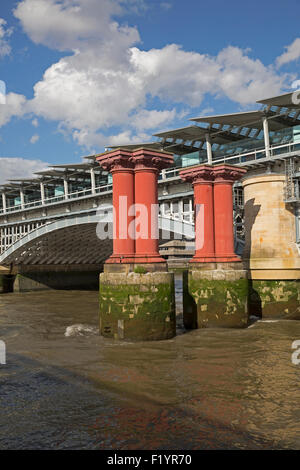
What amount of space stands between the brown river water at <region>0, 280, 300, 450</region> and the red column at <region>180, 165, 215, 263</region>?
114 inches

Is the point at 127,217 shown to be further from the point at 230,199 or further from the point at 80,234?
the point at 80,234

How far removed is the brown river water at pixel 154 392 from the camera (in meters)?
6.33

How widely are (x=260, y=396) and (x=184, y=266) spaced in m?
44.0

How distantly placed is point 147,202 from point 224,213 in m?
3.88

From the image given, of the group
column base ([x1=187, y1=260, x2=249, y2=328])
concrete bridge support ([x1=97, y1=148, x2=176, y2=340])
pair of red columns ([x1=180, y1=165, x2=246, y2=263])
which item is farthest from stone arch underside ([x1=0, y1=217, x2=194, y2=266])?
concrete bridge support ([x1=97, y1=148, x2=176, y2=340])

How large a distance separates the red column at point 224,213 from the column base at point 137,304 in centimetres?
350

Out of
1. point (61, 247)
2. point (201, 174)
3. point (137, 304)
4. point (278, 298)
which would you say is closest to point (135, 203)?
point (137, 304)

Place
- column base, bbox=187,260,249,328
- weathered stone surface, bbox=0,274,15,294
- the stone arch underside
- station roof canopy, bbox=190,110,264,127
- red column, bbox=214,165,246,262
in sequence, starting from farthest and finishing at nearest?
1. weathered stone surface, bbox=0,274,15,294
2. the stone arch underside
3. station roof canopy, bbox=190,110,264,127
4. red column, bbox=214,165,246,262
5. column base, bbox=187,260,249,328

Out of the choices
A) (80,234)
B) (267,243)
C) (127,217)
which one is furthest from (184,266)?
(127,217)

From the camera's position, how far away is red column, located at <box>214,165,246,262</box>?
1542 cm

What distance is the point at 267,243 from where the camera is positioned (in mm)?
16641

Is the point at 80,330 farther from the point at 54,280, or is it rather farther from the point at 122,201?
the point at 54,280

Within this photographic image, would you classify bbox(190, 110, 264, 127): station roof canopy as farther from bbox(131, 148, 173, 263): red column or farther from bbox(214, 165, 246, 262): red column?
bbox(131, 148, 173, 263): red column

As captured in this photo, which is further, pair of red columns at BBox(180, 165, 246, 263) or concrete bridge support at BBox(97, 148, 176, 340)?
pair of red columns at BBox(180, 165, 246, 263)
